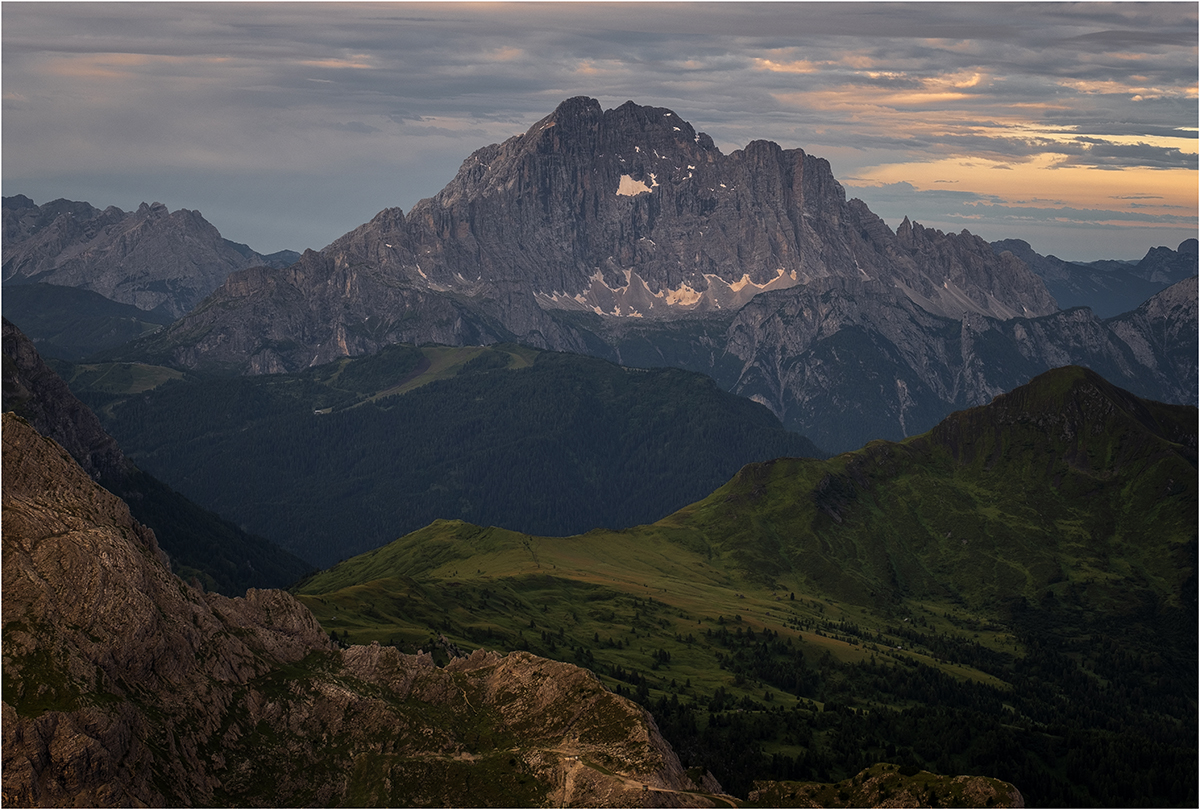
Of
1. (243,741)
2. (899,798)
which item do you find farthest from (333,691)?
(899,798)

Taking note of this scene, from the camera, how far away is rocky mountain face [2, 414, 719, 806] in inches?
5364

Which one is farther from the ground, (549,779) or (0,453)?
(0,453)

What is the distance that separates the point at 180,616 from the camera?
161 m

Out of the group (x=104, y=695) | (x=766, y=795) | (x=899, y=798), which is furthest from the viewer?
(x=766, y=795)

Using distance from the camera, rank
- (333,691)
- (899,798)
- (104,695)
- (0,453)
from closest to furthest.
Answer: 1. (104,695)
2. (0,453)
3. (333,691)
4. (899,798)

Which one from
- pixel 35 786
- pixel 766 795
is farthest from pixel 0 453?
pixel 766 795

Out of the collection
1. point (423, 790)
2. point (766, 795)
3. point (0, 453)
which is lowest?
point (766, 795)

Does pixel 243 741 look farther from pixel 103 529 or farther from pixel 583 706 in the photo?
pixel 583 706

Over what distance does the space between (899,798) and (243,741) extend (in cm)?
9822

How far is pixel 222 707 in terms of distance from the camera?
15688cm

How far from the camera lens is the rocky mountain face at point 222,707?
136 metres

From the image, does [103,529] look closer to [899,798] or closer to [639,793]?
[639,793]

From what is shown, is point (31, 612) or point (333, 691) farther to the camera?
point (333, 691)

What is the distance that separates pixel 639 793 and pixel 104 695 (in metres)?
66.4
